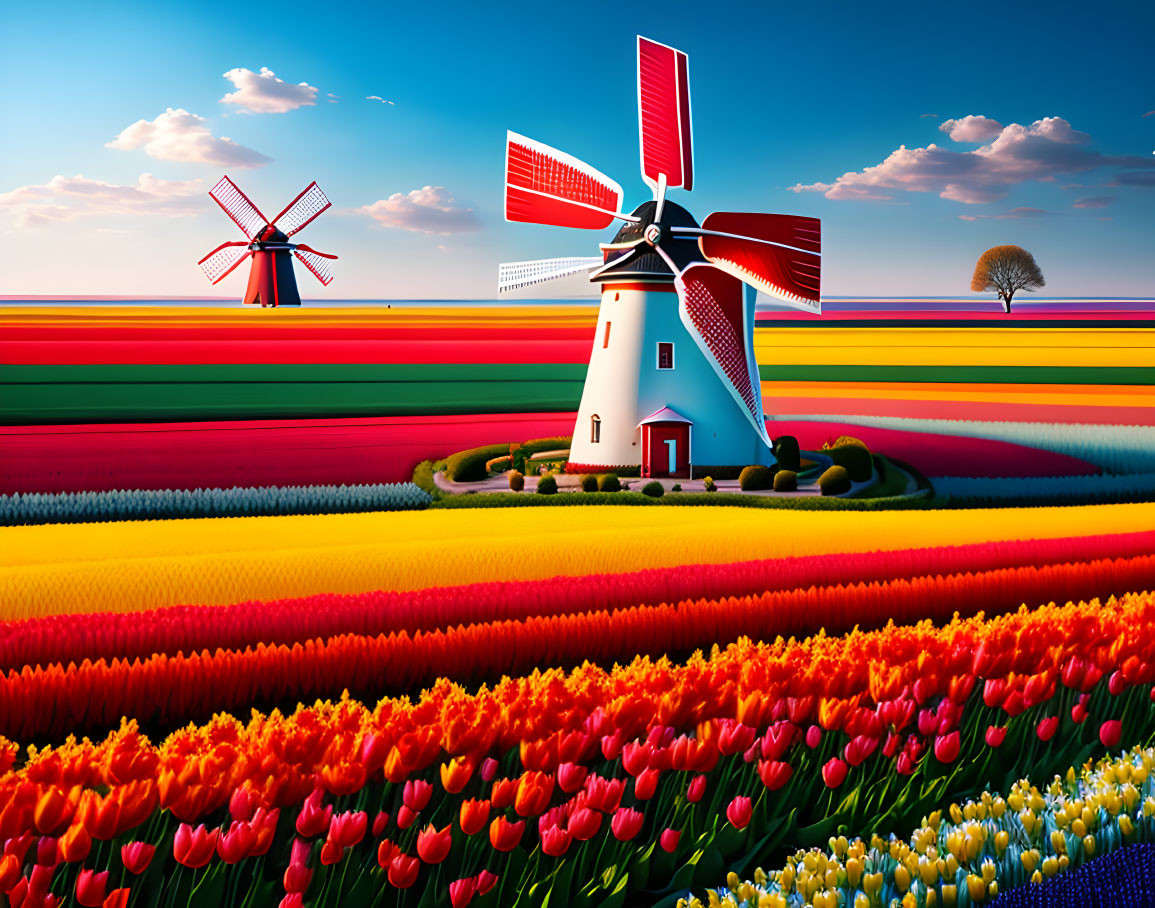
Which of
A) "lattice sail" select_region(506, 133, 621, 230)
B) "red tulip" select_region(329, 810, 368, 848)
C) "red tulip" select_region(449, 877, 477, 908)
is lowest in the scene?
"red tulip" select_region(449, 877, 477, 908)

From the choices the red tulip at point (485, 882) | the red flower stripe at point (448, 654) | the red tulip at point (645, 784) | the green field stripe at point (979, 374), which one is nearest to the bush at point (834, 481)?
the red flower stripe at point (448, 654)

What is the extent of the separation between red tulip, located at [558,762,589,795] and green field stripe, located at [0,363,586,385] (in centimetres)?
4217

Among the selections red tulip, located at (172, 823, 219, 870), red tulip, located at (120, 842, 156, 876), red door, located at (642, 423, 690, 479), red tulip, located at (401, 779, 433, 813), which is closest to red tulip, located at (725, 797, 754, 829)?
red tulip, located at (401, 779, 433, 813)

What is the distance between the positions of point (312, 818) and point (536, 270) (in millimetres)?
21702

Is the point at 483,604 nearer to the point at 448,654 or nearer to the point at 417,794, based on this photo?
the point at 448,654

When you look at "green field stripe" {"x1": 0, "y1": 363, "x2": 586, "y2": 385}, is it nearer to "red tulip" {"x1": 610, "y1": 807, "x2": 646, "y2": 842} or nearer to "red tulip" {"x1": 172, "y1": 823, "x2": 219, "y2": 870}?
"red tulip" {"x1": 172, "y1": 823, "x2": 219, "y2": 870}

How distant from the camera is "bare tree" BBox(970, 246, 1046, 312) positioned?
96125 millimetres

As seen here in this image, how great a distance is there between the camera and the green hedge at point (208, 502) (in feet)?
73.9

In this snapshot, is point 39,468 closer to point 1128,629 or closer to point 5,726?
point 5,726

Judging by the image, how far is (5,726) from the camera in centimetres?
757

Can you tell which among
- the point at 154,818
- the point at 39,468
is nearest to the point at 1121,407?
the point at 39,468

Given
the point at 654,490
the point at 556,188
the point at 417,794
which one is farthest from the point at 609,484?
the point at 417,794

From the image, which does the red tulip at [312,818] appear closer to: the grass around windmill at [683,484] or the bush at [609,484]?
the grass around windmill at [683,484]

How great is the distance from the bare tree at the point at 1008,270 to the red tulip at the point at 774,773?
100793 mm
